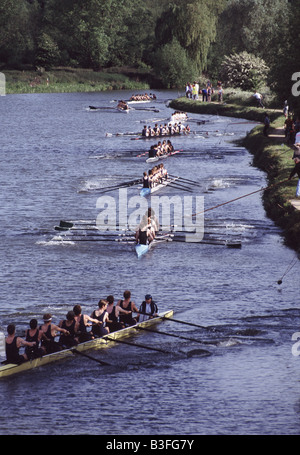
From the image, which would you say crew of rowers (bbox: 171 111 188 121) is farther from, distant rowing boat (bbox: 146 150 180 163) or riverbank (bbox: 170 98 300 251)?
distant rowing boat (bbox: 146 150 180 163)

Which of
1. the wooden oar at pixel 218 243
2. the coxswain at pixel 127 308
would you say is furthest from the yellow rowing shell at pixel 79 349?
the wooden oar at pixel 218 243

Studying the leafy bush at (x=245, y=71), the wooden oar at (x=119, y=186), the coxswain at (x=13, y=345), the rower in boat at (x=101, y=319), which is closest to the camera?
the coxswain at (x=13, y=345)

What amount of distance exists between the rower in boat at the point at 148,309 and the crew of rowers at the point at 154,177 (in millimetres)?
18703

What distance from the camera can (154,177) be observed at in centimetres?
4412

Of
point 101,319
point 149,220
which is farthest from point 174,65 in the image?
point 101,319

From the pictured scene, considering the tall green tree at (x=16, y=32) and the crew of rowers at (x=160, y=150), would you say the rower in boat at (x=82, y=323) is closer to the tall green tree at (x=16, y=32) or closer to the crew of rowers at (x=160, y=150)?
the crew of rowers at (x=160, y=150)

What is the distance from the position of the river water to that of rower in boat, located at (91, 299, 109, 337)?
0.66m

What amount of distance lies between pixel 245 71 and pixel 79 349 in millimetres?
71684

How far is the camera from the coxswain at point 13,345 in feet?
66.8

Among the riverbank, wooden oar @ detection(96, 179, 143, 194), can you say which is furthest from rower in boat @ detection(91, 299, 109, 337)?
wooden oar @ detection(96, 179, 143, 194)

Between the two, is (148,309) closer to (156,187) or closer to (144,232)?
(144,232)

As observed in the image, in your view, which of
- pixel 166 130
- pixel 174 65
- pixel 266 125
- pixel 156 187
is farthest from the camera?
pixel 174 65

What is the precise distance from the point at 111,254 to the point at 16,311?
7.52m
